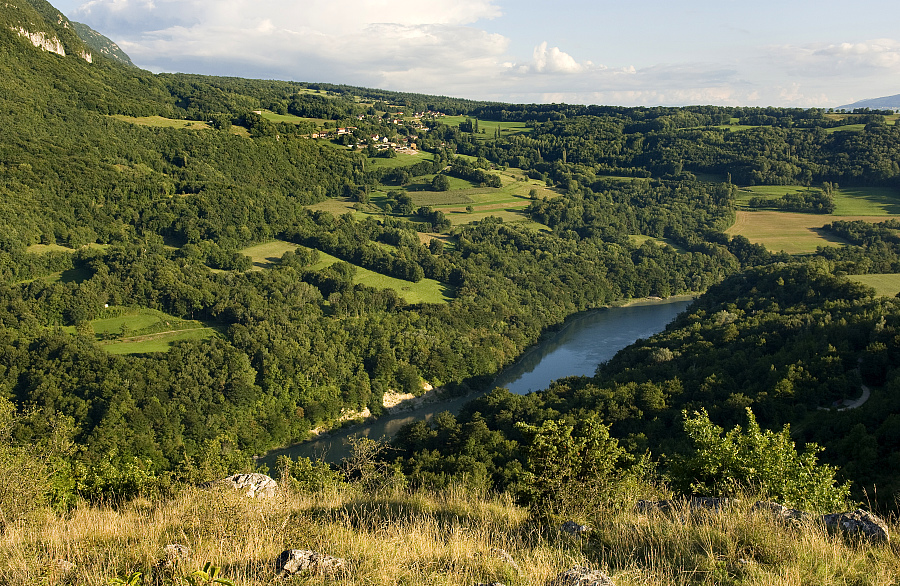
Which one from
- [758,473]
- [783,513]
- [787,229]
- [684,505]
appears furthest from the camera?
[787,229]

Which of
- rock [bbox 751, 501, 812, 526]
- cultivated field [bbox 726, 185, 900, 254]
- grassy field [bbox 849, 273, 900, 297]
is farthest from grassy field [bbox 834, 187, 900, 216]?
rock [bbox 751, 501, 812, 526]

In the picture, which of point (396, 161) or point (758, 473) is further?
point (396, 161)

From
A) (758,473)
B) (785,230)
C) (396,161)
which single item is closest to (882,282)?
(785,230)

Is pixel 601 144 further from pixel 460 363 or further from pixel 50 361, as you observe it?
pixel 50 361

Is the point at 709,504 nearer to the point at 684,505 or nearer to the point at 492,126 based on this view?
the point at 684,505

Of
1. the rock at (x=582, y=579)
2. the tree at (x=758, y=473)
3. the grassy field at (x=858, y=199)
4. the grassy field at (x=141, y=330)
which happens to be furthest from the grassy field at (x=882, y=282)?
the grassy field at (x=141, y=330)

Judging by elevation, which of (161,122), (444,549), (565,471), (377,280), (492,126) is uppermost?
(492,126)

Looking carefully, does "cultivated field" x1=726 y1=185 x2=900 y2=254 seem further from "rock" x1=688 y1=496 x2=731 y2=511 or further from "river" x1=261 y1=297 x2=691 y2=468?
"rock" x1=688 y1=496 x2=731 y2=511

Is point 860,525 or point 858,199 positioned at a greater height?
point 858,199
